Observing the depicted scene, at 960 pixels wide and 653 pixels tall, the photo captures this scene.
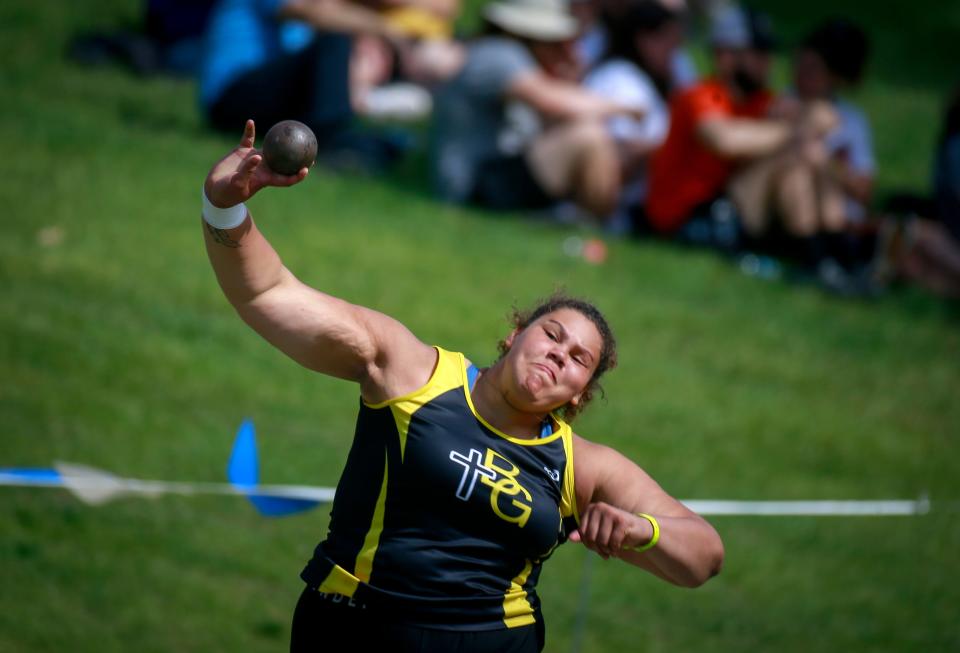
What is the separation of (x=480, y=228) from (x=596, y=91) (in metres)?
1.52

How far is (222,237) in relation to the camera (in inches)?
116

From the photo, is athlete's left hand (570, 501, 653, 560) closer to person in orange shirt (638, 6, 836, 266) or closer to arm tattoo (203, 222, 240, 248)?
arm tattoo (203, 222, 240, 248)

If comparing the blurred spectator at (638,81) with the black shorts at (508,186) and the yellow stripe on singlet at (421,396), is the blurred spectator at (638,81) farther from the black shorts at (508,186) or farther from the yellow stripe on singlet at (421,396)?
the yellow stripe on singlet at (421,396)

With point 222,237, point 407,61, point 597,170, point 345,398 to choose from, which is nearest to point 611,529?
point 222,237

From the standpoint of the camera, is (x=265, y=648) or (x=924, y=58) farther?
(x=924, y=58)

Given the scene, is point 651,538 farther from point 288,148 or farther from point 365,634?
point 288,148

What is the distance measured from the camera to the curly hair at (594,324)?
11.4 feet

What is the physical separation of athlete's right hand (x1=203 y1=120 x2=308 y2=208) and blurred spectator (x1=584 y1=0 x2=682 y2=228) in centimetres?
723

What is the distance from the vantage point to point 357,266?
335 inches

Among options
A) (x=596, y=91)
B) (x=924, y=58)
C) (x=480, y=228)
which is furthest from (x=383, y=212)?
(x=924, y=58)

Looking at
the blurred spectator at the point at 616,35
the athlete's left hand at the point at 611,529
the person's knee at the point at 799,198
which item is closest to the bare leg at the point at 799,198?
the person's knee at the point at 799,198

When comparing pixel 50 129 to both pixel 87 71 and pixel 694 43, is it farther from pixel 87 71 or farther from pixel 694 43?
pixel 694 43

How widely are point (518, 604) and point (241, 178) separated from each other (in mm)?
1306

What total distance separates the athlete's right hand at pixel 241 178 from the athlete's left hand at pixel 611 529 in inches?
41.3
